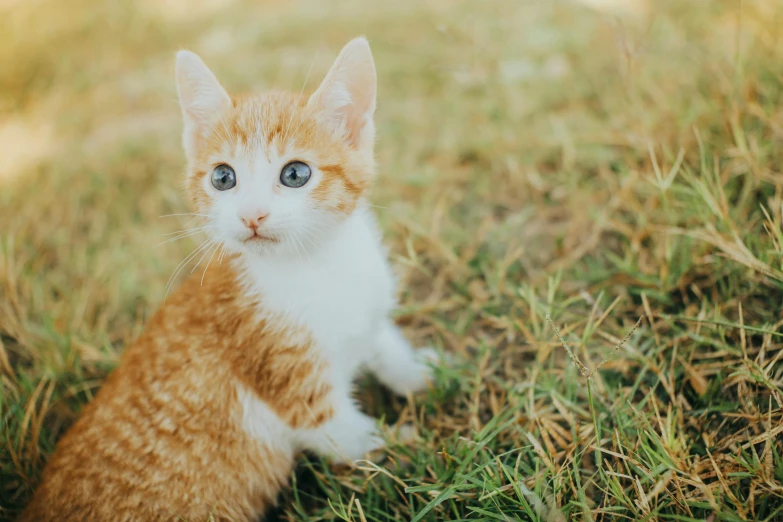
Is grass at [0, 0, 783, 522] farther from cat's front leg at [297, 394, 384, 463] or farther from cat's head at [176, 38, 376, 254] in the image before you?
cat's head at [176, 38, 376, 254]

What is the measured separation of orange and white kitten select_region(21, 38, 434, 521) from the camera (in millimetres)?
1494

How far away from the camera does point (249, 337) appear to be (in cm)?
163

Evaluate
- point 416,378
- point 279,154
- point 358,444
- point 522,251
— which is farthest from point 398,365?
point 279,154

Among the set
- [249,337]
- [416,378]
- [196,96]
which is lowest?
[416,378]

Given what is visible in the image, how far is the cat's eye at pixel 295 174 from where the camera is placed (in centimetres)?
154

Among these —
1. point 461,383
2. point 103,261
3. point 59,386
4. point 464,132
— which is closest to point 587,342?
point 461,383

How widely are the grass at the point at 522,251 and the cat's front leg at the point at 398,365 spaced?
0.29 ft

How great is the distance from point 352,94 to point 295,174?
0.34 metres

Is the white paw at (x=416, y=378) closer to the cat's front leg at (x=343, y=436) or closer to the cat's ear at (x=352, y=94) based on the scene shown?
the cat's front leg at (x=343, y=436)

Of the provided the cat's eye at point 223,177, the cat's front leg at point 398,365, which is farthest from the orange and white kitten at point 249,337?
the cat's front leg at point 398,365

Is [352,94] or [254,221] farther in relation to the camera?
[352,94]

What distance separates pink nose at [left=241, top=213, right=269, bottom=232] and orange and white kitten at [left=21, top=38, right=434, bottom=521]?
1.2 inches

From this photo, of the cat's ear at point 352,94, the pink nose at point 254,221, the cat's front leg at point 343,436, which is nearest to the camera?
the pink nose at point 254,221

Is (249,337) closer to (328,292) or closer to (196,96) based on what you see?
(328,292)
